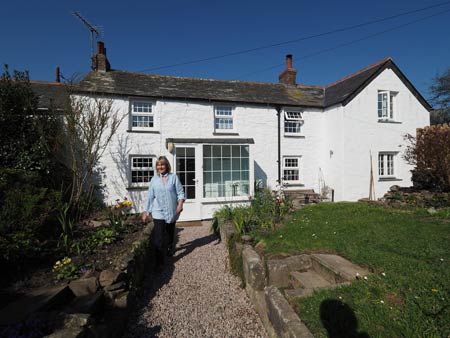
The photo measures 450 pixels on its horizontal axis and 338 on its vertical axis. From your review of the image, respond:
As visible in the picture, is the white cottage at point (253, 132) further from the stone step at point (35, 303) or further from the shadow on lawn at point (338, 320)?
the shadow on lawn at point (338, 320)

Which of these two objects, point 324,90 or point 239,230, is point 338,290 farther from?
point 324,90

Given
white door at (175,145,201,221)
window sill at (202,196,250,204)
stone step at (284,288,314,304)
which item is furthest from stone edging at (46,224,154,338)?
window sill at (202,196,250,204)

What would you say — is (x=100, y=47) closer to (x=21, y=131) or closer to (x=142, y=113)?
(x=142, y=113)

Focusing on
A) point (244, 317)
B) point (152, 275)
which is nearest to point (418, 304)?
point (244, 317)

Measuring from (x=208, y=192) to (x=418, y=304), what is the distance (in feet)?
25.7

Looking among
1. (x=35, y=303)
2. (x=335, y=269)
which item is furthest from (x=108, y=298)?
(x=335, y=269)

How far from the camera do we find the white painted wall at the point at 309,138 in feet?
32.9

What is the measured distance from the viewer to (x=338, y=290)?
282 cm

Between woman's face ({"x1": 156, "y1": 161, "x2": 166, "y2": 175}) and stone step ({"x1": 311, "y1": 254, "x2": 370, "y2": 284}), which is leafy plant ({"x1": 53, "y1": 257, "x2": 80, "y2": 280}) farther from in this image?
stone step ({"x1": 311, "y1": 254, "x2": 370, "y2": 284})

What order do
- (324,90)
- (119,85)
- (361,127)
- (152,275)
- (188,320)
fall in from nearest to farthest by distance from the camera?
(188,320) < (152,275) < (119,85) < (361,127) < (324,90)

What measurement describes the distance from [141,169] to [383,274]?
928 centimetres

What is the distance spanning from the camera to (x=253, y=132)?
11625 mm

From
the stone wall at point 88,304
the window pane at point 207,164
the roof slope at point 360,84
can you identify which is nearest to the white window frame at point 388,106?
the roof slope at point 360,84

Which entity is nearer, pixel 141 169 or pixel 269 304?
pixel 269 304
